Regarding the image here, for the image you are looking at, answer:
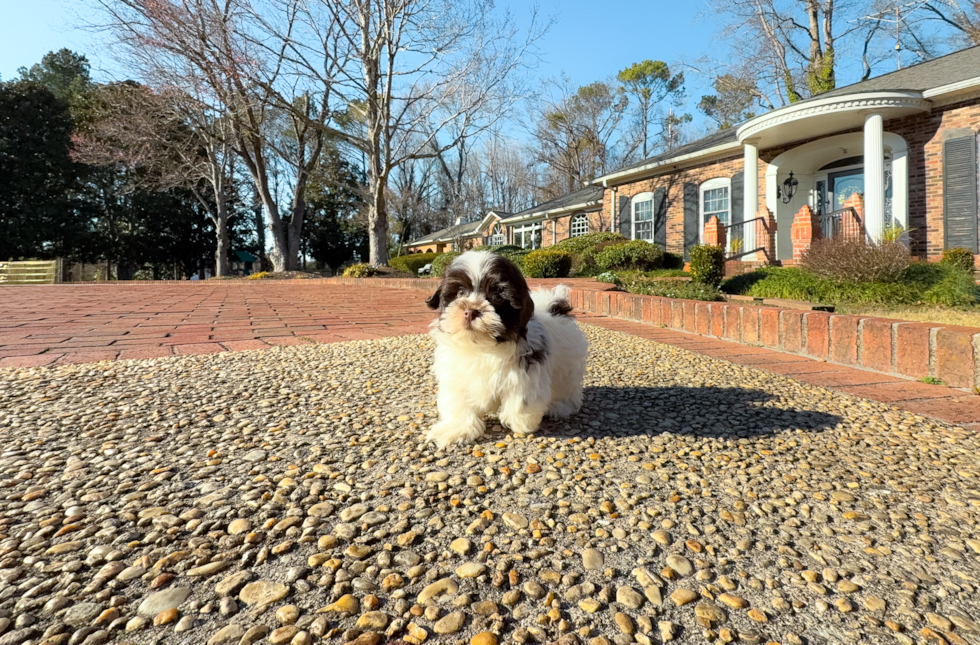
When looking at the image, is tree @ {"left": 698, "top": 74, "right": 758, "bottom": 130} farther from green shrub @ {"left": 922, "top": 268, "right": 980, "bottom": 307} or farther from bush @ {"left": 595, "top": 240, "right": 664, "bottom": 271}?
green shrub @ {"left": 922, "top": 268, "right": 980, "bottom": 307}

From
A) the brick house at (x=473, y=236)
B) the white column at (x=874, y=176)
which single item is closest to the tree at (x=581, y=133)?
the brick house at (x=473, y=236)

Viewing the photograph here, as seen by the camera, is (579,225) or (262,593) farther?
(579,225)

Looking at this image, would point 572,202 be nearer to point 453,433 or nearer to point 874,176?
point 874,176

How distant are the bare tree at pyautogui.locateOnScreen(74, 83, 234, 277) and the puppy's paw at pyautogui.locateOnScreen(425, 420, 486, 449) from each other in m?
14.7

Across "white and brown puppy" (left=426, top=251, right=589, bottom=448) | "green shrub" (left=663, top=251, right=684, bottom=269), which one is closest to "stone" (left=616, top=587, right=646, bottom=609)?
"white and brown puppy" (left=426, top=251, right=589, bottom=448)

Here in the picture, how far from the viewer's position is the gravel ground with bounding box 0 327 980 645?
3.70ft

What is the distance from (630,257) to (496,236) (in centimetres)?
1896

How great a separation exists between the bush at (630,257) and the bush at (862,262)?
5.97 metres

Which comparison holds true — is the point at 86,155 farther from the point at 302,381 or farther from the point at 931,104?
the point at 931,104

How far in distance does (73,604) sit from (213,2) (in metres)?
14.9

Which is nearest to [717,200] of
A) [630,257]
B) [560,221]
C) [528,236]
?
[630,257]

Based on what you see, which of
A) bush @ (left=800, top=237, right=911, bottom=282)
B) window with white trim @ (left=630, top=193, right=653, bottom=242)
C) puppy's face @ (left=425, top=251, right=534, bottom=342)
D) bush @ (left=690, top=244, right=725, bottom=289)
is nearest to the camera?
puppy's face @ (left=425, top=251, right=534, bottom=342)

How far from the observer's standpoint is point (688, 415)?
244 centimetres

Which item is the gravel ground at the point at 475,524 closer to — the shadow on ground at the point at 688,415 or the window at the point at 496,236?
the shadow on ground at the point at 688,415
